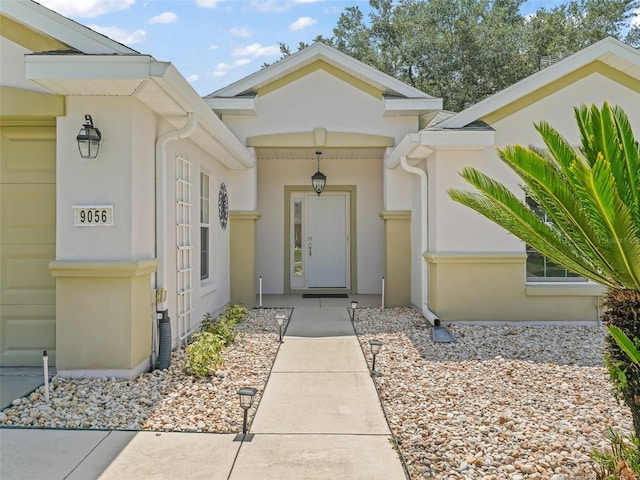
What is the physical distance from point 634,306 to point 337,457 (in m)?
2.18

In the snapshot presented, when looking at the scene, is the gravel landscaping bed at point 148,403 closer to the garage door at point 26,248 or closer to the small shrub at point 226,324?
the garage door at point 26,248

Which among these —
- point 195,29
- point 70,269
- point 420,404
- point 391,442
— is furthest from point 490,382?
point 195,29

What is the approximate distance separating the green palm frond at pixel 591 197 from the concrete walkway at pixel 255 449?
1951 millimetres

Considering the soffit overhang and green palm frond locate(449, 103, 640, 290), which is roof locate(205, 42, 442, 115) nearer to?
the soffit overhang

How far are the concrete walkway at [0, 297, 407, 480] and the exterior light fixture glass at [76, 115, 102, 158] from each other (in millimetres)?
2606

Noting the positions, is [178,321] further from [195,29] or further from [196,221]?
[195,29]

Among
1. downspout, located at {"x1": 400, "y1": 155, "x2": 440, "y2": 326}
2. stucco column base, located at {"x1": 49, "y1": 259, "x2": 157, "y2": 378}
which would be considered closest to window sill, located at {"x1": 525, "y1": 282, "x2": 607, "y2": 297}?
downspout, located at {"x1": 400, "y1": 155, "x2": 440, "y2": 326}

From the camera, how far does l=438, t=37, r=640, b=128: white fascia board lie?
7.21 m

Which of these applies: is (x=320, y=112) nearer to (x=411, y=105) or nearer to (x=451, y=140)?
(x=411, y=105)

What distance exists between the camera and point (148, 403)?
13.8 feet

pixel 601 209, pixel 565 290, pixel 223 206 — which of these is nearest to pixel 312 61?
pixel 223 206

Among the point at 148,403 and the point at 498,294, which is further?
the point at 498,294

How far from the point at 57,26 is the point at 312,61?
205 inches

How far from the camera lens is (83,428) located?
372 cm
